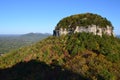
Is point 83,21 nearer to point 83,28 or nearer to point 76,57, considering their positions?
point 83,28

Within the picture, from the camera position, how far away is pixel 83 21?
138 m

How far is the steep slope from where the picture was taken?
97.1 metres

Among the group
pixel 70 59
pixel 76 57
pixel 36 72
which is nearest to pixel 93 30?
pixel 76 57

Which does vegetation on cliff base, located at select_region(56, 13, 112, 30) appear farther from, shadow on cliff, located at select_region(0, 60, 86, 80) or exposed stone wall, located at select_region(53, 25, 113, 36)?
shadow on cliff, located at select_region(0, 60, 86, 80)

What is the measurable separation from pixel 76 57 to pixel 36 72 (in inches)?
757

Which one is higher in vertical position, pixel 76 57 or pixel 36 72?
pixel 76 57

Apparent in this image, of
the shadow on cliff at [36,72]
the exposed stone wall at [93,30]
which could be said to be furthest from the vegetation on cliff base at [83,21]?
the shadow on cliff at [36,72]

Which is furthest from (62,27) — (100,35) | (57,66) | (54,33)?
(57,66)

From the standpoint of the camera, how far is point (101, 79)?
92.6 metres

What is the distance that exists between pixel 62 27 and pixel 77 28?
950cm

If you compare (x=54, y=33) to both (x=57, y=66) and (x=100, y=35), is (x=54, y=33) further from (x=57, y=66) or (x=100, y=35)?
(x=57, y=66)

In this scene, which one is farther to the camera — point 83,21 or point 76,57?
point 83,21

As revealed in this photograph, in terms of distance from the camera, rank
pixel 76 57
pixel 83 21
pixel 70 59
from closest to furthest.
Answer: pixel 76 57, pixel 70 59, pixel 83 21

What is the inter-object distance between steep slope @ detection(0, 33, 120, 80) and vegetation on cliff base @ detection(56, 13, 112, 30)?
651 cm
